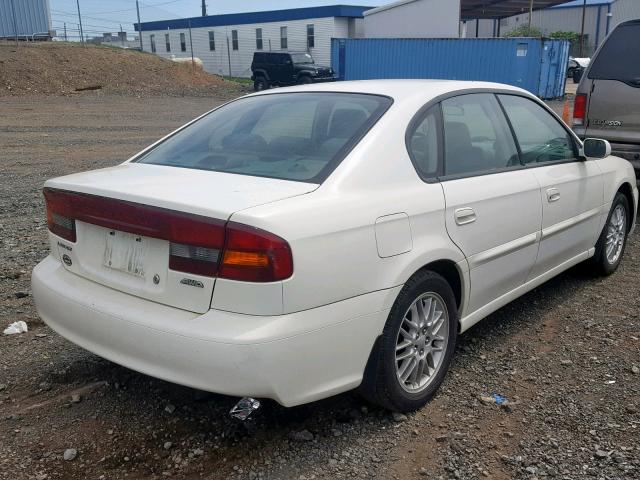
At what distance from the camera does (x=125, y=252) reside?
2863 millimetres


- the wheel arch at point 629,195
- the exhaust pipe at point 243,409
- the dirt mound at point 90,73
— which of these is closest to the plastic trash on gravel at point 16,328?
the exhaust pipe at point 243,409

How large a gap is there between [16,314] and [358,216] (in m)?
2.74

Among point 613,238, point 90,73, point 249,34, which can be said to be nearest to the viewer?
point 613,238

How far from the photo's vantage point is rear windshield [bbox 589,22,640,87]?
7098mm

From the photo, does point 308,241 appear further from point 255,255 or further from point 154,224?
point 154,224

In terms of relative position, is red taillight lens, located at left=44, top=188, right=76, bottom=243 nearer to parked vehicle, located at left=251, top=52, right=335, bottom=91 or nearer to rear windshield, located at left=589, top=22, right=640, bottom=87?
rear windshield, located at left=589, top=22, right=640, bottom=87

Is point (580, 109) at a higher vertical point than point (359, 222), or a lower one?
lower

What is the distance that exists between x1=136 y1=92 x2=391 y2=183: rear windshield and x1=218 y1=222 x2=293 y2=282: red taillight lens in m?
0.49

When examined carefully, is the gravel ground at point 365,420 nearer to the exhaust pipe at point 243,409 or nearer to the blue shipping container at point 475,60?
the exhaust pipe at point 243,409

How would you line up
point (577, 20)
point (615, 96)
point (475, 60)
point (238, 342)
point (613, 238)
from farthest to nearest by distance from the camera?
point (577, 20) → point (475, 60) → point (615, 96) → point (613, 238) → point (238, 342)

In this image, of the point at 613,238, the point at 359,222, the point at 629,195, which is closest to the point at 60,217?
the point at 359,222

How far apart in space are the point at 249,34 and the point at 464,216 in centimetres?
4978

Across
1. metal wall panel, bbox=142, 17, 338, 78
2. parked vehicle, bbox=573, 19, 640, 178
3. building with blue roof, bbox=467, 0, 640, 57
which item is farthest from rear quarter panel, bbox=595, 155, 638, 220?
building with blue roof, bbox=467, 0, 640, 57

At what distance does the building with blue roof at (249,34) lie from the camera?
150 feet
